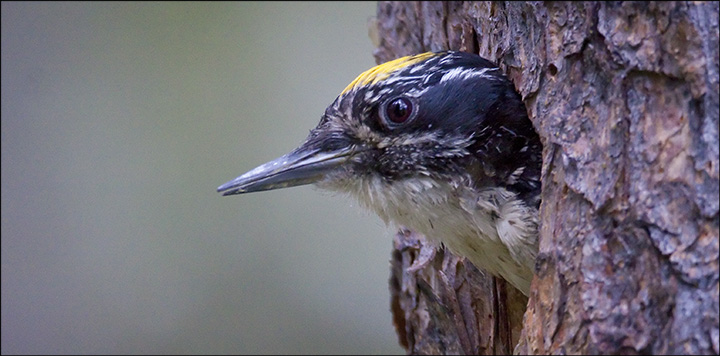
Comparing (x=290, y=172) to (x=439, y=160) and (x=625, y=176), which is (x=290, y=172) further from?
(x=625, y=176)

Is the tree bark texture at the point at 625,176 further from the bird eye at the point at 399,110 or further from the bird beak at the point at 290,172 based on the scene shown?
the bird beak at the point at 290,172

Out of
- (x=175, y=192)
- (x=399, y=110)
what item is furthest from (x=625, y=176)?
(x=175, y=192)

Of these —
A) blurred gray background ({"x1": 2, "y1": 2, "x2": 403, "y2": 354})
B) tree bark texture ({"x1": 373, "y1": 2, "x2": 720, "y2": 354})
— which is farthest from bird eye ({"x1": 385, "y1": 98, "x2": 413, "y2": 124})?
blurred gray background ({"x1": 2, "y1": 2, "x2": 403, "y2": 354})

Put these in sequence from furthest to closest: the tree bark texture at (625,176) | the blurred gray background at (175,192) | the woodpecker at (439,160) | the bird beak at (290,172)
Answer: the blurred gray background at (175,192)
the bird beak at (290,172)
the woodpecker at (439,160)
the tree bark texture at (625,176)

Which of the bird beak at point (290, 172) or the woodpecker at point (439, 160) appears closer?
the woodpecker at point (439, 160)

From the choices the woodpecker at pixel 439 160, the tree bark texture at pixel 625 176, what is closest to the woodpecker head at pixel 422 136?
the woodpecker at pixel 439 160

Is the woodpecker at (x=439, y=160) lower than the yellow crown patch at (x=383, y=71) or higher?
lower

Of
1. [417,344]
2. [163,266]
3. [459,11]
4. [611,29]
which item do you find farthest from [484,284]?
[163,266]

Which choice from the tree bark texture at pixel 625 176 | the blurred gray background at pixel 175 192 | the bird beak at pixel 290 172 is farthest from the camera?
the blurred gray background at pixel 175 192
